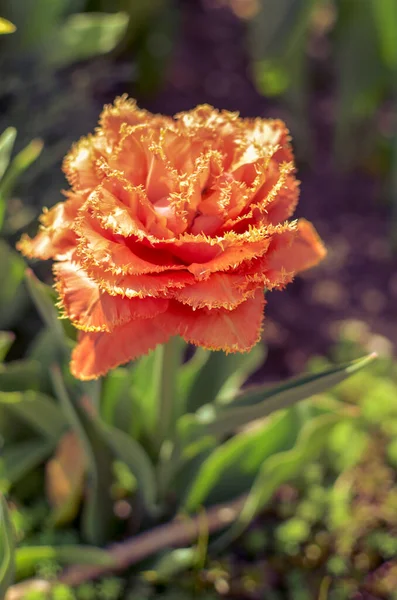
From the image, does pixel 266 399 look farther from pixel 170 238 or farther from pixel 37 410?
pixel 37 410

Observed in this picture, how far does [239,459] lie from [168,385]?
0.22 metres

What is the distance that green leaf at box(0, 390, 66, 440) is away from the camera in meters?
0.87

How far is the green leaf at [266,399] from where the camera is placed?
69 cm

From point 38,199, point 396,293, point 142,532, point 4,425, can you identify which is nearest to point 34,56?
point 38,199

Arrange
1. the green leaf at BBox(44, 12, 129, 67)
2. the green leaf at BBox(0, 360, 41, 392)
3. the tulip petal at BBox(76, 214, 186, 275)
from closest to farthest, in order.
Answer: the tulip petal at BBox(76, 214, 186, 275) < the green leaf at BBox(0, 360, 41, 392) < the green leaf at BBox(44, 12, 129, 67)

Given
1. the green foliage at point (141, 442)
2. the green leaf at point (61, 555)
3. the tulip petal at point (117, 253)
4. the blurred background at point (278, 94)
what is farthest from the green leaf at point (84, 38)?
the green leaf at point (61, 555)

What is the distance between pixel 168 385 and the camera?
0.84 metres

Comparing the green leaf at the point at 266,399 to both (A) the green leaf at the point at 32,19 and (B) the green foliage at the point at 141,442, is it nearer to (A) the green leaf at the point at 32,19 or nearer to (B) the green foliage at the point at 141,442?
(B) the green foliage at the point at 141,442

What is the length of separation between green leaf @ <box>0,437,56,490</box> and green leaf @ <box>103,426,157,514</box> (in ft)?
0.49

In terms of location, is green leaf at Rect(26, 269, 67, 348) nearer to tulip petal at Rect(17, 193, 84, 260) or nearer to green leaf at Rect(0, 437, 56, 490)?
tulip petal at Rect(17, 193, 84, 260)

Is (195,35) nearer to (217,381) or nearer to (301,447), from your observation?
(217,381)

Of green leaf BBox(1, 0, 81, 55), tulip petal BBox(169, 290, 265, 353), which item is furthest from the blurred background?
tulip petal BBox(169, 290, 265, 353)

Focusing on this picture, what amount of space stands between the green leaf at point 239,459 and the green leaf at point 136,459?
0.24 feet

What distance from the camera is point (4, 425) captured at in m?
1.01
